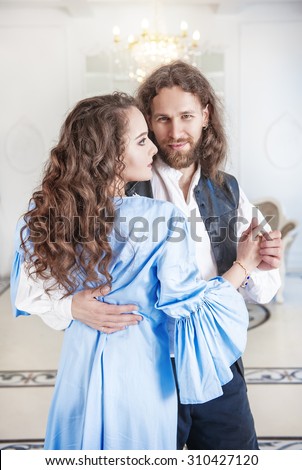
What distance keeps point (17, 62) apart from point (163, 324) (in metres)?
5.16

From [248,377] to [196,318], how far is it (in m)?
1.94

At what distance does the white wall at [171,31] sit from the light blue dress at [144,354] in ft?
14.8

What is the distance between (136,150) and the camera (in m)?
1.24

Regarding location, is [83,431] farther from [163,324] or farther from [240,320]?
[240,320]

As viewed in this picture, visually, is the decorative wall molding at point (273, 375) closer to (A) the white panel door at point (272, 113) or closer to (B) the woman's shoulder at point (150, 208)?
(B) the woman's shoulder at point (150, 208)

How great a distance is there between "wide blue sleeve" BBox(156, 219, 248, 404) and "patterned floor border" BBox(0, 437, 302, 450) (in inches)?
49.1

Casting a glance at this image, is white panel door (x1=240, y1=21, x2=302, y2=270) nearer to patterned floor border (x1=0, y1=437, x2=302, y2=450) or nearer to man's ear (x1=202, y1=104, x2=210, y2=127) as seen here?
patterned floor border (x1=0, y1=437, x2=302, y2=450)

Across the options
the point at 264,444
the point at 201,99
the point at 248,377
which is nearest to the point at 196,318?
the point at 201,99

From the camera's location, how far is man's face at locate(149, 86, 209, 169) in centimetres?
152

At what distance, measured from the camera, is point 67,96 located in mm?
5730

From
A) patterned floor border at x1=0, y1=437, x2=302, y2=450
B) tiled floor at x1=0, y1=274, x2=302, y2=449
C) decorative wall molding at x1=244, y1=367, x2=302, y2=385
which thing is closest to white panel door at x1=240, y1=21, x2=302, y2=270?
tiled floor at x1=0, y1=274, x2=302, y2=449

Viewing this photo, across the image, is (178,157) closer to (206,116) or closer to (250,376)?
(206,116)

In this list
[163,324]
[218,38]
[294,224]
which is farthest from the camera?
[218,38]
